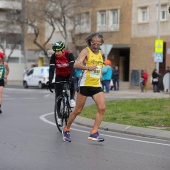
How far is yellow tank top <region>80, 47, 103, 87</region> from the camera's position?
945 centimetres

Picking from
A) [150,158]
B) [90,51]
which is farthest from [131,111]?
[150,158]

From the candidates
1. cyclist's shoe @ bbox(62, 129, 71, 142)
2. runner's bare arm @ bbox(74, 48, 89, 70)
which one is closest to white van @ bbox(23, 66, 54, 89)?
cyclist's shoe @ bbox(62, 129, 71, 142)

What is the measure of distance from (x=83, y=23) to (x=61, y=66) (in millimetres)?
35306

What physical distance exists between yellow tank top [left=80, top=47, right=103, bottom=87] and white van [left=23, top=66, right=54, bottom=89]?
29865 mm

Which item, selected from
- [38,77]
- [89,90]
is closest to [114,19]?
[38,77]

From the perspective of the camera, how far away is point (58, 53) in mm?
10727

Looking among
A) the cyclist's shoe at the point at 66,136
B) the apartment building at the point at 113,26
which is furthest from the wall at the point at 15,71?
the cyclist's shoe at the point at 66,136

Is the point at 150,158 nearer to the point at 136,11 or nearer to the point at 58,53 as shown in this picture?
the point at 58,53

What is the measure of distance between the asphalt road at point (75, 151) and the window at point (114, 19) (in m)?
32.5

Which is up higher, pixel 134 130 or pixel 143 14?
pixel 143 14

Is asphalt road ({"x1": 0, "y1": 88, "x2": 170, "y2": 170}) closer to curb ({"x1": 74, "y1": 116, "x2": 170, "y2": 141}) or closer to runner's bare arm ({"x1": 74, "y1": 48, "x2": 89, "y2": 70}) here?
curb ({"x1": 74, "y1": 116, "x2": 170, "y2": 141})

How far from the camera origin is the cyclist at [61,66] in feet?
35.0

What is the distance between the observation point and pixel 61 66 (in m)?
10.9

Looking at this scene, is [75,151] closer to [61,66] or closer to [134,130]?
[61,66]
